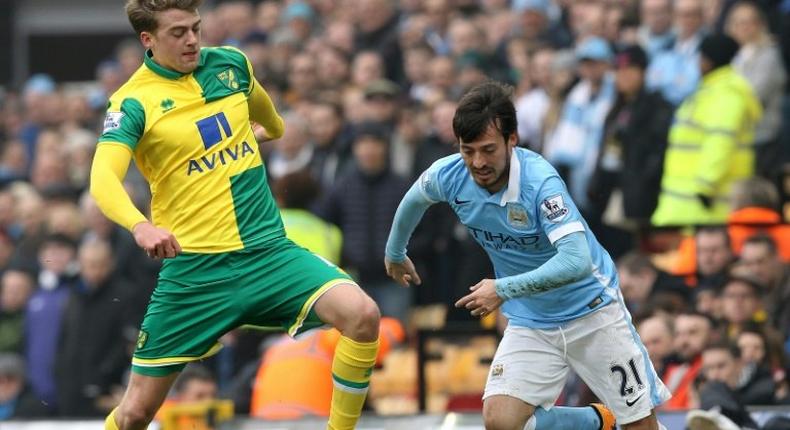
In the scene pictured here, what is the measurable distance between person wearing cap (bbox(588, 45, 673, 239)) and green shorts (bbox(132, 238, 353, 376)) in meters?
4.88

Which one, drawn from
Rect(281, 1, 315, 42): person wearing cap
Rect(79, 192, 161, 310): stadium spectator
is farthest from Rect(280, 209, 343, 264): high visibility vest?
Rect(281, 1, 315, 42): person wearing cap

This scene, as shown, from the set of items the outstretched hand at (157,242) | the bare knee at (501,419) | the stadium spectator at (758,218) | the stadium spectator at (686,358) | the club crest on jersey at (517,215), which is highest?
the club crest on jersey at (517,215)

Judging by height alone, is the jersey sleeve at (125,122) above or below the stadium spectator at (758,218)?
above

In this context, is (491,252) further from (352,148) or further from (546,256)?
(352,148)

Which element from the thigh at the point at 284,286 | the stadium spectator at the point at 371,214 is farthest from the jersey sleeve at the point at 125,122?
the stadium spectator at the point at 371,214

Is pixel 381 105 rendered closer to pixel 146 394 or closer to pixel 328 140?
pixel 328 140

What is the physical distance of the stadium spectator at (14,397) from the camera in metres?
15.0

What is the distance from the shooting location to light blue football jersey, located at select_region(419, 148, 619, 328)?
28.1 ft

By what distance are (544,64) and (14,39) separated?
13200 mm

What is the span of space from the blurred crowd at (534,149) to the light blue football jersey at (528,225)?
192 centimetres

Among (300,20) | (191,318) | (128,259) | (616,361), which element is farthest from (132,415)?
(300,20)

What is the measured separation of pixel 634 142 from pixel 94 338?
513 cm

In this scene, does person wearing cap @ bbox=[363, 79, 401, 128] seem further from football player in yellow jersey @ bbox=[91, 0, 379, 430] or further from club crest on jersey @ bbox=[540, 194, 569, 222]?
club crest on jersey @ bbox=[540, 194, 569, 222]

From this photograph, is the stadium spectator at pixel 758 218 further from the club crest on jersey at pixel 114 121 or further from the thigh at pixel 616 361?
the club crest on jersey at pixel 114 121
